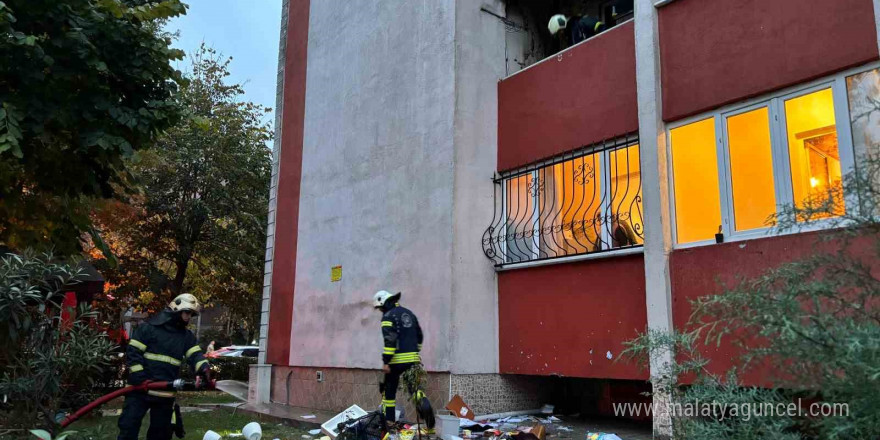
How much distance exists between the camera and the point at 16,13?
759cm

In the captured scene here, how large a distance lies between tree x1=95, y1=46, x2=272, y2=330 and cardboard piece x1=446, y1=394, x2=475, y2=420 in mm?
13956

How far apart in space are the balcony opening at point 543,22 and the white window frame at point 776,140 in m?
3.35

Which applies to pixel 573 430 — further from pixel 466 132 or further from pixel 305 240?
pixel 305 240

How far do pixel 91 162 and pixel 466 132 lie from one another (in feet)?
17.2

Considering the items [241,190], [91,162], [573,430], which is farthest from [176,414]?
[241,190]

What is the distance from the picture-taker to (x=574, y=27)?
9.93 meters

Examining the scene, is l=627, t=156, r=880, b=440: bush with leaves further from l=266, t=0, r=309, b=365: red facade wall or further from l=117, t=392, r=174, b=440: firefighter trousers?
l=266, t=0, r=309, b=365: red facade wall

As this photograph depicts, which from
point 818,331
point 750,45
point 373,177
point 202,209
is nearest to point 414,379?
Result: point 373,177

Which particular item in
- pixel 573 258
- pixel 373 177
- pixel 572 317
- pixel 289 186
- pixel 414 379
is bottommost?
pixel 414 379

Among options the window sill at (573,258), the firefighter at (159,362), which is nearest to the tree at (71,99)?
the firefighter at (159,362)

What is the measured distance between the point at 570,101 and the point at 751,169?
9.82 ft

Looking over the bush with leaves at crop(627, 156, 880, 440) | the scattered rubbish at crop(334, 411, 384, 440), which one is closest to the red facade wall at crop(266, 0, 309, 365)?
the scattered rubbish at crop(334, 411, 384, 440)

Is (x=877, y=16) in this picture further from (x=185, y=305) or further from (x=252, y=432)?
(x=252, y=432)

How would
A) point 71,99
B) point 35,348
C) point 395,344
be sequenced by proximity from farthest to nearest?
point 395,344, point 71,99, point 35,348
